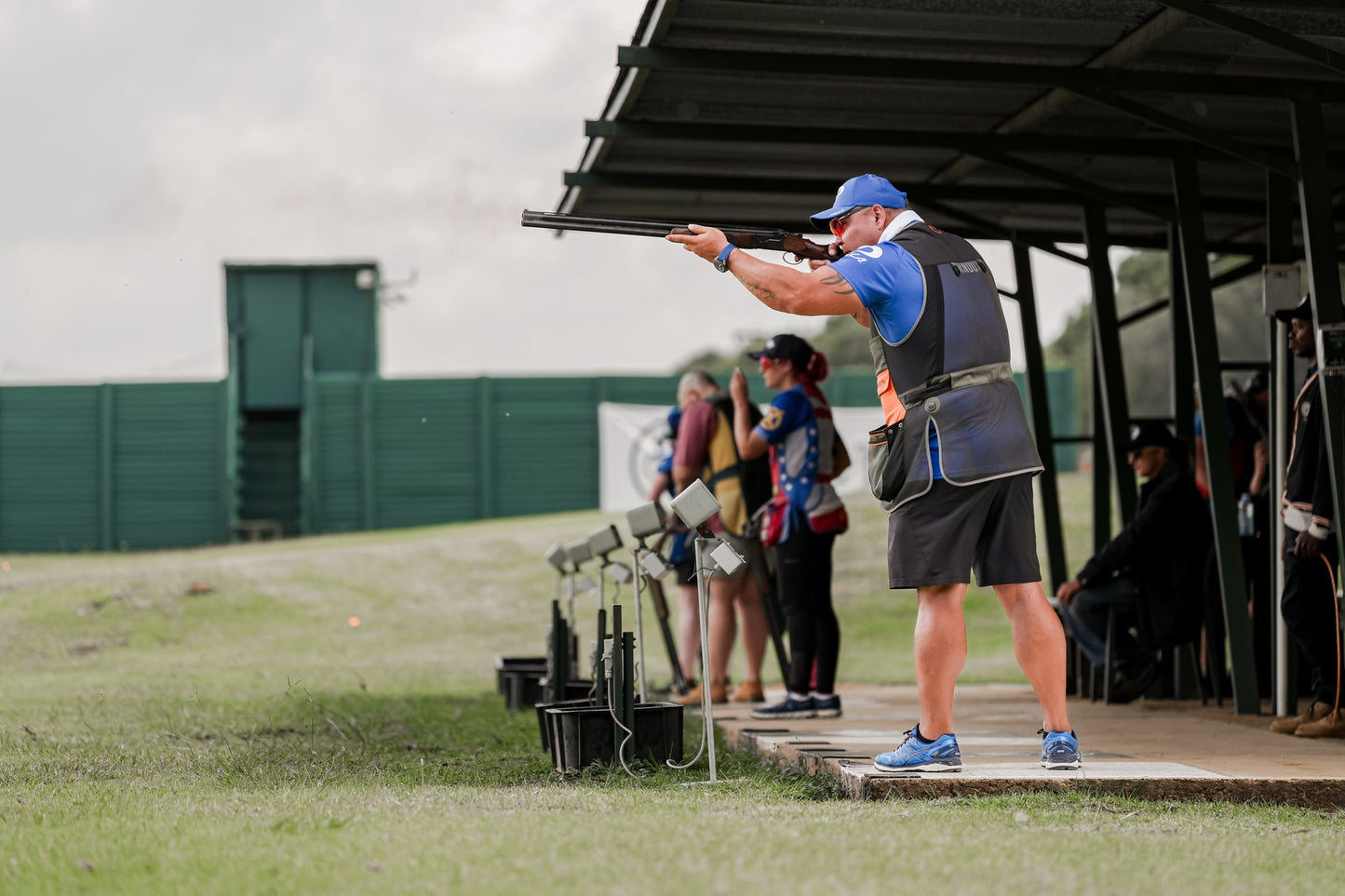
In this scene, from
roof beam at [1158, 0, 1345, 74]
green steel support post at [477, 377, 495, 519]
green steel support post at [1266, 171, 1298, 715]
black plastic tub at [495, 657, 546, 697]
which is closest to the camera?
roof beam at [1158, 0, 1345, 74]

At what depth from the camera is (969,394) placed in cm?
514

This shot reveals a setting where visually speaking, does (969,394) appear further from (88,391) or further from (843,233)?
(88,391)

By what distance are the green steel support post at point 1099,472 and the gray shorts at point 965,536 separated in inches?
202

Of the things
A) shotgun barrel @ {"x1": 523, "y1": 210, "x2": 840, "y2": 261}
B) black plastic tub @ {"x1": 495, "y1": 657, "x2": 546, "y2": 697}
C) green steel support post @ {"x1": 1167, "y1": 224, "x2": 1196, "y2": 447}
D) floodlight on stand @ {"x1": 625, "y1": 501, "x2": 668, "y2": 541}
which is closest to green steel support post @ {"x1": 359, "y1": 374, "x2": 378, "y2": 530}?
black plastic tub @ {"x1": 495, "y1": 657, "x2": 546, "y2": 697}

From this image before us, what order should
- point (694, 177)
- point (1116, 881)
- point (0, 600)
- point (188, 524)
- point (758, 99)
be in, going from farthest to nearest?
point (188, 524), point (0, 600), point (694, 177), point (758, 99), point (1116, 881)

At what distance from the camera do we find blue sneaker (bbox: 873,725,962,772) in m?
5.11

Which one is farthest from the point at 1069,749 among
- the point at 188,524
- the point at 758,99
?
the point at 188,524

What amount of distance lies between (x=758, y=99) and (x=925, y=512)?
368 cm

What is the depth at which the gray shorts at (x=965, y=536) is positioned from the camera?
5.11m

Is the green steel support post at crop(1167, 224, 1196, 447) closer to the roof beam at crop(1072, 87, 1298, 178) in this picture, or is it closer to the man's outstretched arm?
the roof beam at crop(1072, 87, 1298, 178)

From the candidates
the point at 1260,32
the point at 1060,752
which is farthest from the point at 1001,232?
the point at 1060,752

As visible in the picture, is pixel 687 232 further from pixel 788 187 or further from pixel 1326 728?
pixel 788 187

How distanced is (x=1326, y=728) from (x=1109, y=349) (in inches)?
142

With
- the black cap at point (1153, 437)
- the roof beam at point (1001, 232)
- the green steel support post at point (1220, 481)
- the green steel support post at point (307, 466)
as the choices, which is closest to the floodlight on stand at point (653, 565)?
the green steel support post at point (1220, 481)
